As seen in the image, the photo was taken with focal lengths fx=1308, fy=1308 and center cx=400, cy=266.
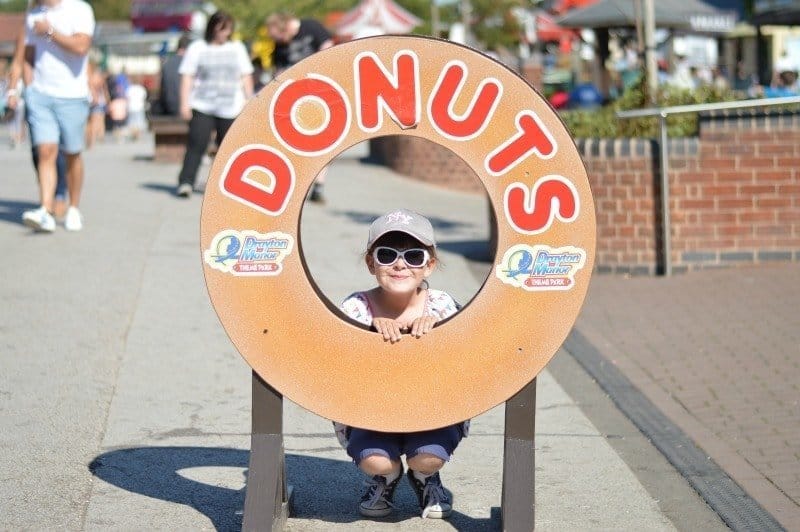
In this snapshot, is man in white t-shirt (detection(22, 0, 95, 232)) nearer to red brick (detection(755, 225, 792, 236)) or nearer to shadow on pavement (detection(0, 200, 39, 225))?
shadow on pavement (detection(0, 200, 39, 225))

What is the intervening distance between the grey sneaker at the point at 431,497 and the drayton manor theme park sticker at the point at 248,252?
951 millimetres

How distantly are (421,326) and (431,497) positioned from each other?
688 mm

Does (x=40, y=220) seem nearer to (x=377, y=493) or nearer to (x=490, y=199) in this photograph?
(x=377, y=493)

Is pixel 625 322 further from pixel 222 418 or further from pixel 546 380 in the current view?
pixel 222 418

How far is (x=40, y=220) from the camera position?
32.1 feet

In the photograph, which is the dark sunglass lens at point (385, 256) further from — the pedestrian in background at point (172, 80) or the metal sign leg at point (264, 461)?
the pedestrian in background at point (172, 80)

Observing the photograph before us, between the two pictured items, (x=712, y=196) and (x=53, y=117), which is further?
(x=712, y=196)

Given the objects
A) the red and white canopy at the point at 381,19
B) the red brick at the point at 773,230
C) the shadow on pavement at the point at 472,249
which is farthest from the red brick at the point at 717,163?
the red and white canopy at the point at 381,19

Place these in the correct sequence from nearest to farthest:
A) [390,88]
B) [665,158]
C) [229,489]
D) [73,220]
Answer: [390,88], [229,489], [665,158], [73,220]

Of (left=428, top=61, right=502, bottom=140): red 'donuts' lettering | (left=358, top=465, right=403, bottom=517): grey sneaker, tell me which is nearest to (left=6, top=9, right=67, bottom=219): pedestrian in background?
(left=358, top=465, right=403, bottom=517): grey sneaker

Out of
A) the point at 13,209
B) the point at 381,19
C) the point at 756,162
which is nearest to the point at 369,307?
the point at 756,162

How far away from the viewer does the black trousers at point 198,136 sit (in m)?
12.1

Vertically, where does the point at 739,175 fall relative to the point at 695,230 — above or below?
above

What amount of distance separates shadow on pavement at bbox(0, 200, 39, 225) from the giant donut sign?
22.7 ft
